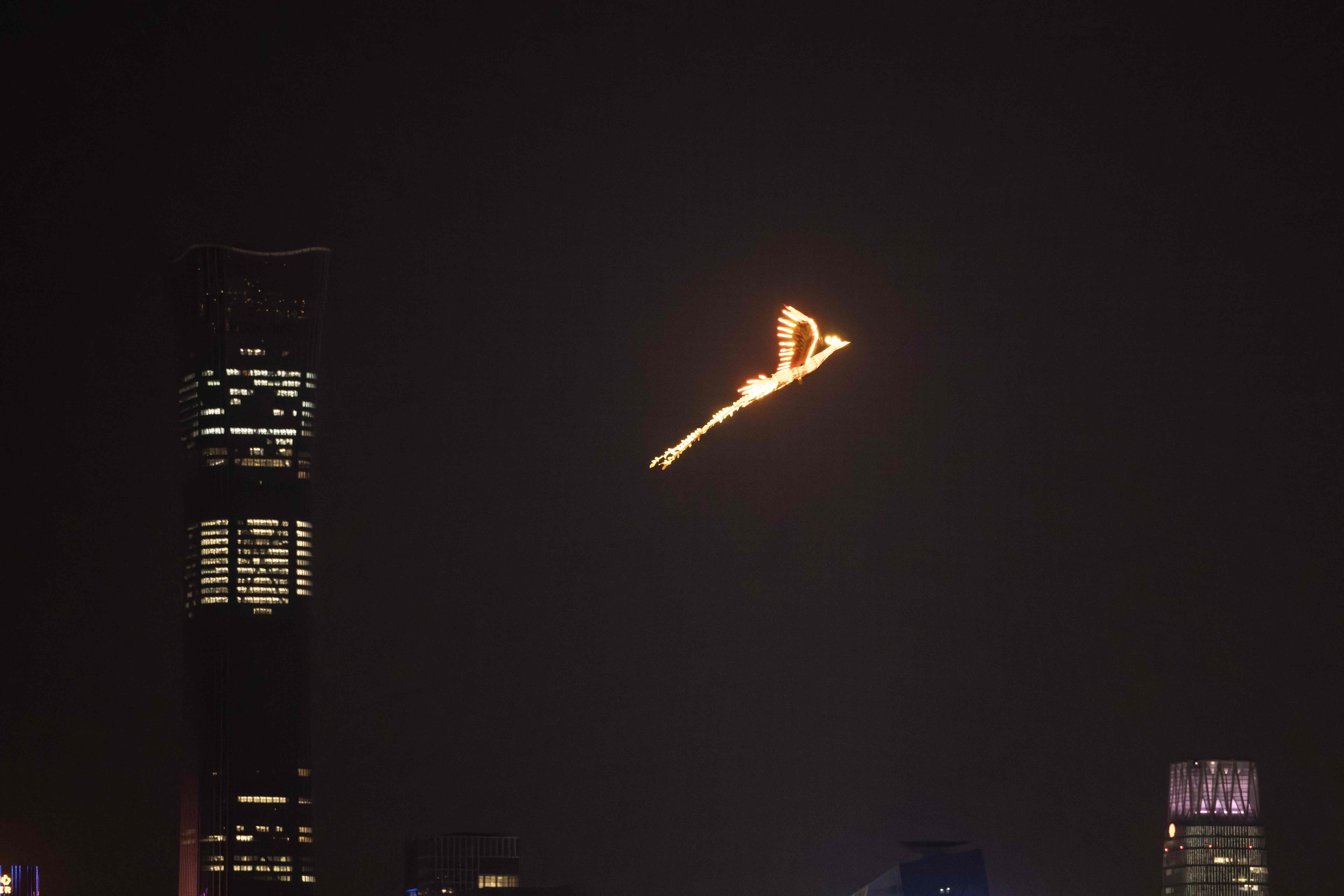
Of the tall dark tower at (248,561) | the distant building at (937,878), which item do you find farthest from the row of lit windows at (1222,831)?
the tall dark tower at (248,561)

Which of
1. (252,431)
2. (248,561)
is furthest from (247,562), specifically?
(252,431)

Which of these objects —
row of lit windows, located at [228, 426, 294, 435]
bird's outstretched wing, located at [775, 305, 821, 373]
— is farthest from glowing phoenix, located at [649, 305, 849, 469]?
row of lit windows, located at [228, 426, 294, 435]

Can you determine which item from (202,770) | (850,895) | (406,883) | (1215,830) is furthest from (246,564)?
(1215,830)

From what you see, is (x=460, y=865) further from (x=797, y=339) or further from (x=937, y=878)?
(x=797, y=339)

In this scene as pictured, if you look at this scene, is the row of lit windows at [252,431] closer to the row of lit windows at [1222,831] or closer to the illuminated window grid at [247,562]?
the illuminated window grid at [247,562]

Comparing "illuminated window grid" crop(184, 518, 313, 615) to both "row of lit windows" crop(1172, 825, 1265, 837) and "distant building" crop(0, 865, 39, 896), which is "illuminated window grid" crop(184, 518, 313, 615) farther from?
"row of lit windows" crop(1172, 825, 1265, 837)

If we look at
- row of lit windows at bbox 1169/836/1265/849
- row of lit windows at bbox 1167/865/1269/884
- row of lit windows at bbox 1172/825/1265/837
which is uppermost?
row of lit windows at bbox 1172/825/1265/837
